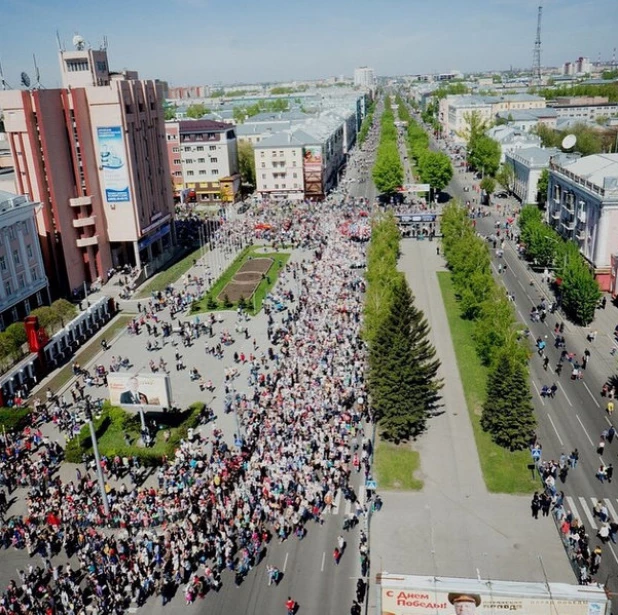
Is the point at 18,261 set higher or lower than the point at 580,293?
higher

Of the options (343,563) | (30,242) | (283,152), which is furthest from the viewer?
(283,152)

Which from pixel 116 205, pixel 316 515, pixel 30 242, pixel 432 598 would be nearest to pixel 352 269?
pixel 116 205

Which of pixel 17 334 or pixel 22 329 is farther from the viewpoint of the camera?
pixel 22 329

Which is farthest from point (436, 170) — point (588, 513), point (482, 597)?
point (482, 597)

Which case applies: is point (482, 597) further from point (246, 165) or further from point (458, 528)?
point (246, 165)

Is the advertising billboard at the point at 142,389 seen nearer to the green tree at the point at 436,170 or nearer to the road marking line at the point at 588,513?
the road marking line at the point at 588,513

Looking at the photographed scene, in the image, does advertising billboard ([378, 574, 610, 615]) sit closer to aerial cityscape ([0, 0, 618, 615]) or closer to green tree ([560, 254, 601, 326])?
aerial cityscape ([0, 0, 618, 615])

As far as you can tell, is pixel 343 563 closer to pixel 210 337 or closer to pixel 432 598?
pixel 432 598
